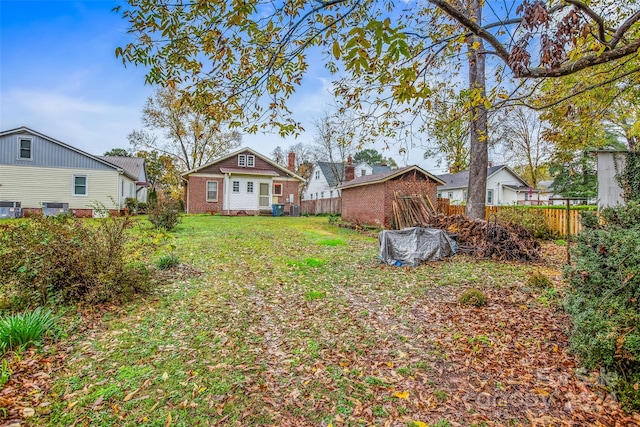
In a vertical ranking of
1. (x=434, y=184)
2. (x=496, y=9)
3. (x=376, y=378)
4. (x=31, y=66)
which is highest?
(x=31, y=66)

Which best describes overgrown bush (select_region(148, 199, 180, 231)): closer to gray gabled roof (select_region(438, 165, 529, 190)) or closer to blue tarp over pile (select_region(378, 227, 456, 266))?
blue tarp over pile (select_region(378, 227, 456, 266))

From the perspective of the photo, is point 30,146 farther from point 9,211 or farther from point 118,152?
point 118,152

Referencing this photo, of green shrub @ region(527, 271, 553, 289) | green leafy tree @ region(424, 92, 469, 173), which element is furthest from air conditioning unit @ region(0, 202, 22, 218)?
green shrub @ region(527, 271, 553, 289)

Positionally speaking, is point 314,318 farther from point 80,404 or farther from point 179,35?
point 179,35

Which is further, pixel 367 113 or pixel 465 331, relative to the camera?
pixel 367 113

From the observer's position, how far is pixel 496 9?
4391mm

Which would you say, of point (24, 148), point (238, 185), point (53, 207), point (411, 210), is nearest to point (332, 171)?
point (238, 185)

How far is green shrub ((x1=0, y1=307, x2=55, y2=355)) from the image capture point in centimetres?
327

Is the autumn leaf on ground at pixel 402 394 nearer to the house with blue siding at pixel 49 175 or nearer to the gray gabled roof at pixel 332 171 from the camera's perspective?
→ the house with blue siding at pixel 49 175

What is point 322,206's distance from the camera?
26.7 m

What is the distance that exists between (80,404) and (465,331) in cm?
→ 406

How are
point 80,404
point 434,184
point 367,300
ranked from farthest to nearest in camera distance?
point 434,184, point 367,300, point 80,404

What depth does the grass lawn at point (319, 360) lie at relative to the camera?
2.54 meters

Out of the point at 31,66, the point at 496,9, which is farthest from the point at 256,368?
the point at 31,66
